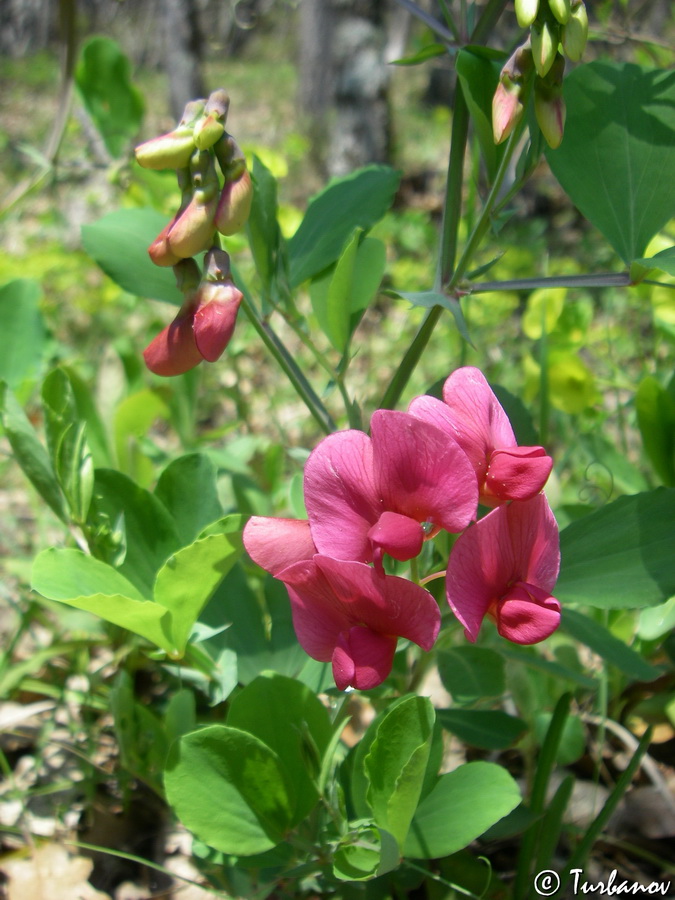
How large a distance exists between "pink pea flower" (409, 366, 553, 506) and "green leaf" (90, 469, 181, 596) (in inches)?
17.3

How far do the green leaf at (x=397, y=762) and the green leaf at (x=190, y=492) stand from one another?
1.32 ft

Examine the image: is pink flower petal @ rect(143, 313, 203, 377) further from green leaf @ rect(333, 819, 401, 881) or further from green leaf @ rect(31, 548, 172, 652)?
green leaf @ rect(333, 819, 401, 881)

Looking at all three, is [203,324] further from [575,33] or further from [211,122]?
[575,33]

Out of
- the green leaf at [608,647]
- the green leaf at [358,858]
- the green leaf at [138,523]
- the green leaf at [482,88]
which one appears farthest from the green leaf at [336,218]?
the green leaf at [358,858]

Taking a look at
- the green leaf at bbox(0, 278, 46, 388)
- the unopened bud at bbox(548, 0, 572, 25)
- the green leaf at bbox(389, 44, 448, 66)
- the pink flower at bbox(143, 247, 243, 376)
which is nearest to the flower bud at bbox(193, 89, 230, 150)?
the pink flower at bbox(143, 247, 243, 376)

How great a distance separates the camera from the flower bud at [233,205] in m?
0.77

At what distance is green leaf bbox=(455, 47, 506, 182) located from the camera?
0.78 meters

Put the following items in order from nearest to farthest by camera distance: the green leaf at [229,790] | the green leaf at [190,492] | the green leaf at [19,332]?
the green leaf at [229,790] < the green leaf at [190,492] < the green leaf at [19,332]

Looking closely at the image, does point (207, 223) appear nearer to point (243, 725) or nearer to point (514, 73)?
point (514, 73)

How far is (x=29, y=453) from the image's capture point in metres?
1.02

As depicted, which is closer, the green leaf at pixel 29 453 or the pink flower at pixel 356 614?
the pink flower at pixel 356 614

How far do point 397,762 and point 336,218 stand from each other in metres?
0.71

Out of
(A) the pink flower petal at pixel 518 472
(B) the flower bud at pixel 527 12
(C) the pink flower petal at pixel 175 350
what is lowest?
(A) the pink flower petal at pixel 518 472

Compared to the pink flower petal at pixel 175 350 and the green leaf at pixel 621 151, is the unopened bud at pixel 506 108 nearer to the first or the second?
the green leaf at pixel 621 151
